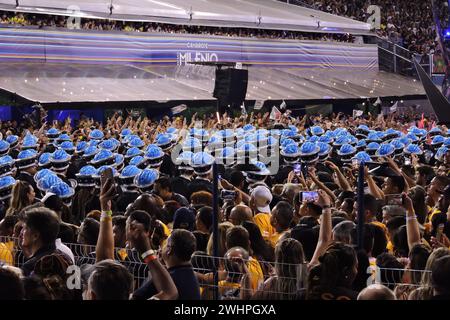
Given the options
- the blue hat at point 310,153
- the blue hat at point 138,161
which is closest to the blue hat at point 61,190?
the blue hat at point 138,161

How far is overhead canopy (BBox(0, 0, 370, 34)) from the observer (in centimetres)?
2930

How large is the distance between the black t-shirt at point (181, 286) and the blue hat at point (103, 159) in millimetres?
7721

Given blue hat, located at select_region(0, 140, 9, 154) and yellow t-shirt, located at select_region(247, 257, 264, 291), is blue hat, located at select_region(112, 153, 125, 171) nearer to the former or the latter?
blue hat, located at select_region(0, 140, 9, 154)

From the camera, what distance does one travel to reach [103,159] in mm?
14078

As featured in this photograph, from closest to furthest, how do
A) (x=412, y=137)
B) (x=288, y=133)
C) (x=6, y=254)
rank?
(x=6, y=254), (x=288, y=133), (x=412, y=137)

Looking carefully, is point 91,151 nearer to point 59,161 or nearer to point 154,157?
point 154,157

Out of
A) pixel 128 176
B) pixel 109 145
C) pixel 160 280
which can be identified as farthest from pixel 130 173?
pixel 160 280

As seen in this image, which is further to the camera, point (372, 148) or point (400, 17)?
Answer: point (400, 17)

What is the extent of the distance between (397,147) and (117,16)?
55.2 ft

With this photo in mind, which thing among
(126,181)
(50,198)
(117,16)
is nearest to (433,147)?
(126,181)

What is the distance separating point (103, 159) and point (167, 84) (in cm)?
1634

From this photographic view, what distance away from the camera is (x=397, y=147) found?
1630 cm

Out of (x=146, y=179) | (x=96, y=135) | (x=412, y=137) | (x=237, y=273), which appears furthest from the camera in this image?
(x=96, y=135)
